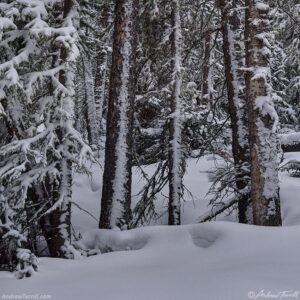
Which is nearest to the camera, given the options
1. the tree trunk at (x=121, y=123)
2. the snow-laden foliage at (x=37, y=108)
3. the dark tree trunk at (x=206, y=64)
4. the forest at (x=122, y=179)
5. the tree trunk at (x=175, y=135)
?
the forest at (x=122, y=179)

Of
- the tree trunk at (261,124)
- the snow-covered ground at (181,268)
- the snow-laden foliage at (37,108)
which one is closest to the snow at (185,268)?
the snow-covered ground at (181,268)

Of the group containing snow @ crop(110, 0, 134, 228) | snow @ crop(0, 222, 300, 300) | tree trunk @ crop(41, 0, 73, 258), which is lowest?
snow @ crop(0, 222, 300, 300)

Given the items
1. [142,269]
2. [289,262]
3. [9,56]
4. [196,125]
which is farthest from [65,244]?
[196,125]

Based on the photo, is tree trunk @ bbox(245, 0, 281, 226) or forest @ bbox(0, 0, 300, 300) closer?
forest @ bbox(0, 0, 300, 300)

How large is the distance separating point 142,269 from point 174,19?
22.2 feet

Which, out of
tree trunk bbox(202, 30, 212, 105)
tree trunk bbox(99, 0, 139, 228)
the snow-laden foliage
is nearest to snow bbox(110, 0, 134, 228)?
tree trunk bbox(99, 0, 139, 228)

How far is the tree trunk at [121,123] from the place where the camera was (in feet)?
25.5

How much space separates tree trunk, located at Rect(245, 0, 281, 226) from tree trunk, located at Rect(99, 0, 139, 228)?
2336 millimetres

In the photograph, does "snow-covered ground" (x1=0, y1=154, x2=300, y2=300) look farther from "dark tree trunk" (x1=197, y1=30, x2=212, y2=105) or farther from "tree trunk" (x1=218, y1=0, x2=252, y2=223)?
"dark tree trunk" (x1=197, y1=30, x2=212, y2=105)

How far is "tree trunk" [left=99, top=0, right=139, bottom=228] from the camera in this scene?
7.78 meters

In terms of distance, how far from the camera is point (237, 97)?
339 inches

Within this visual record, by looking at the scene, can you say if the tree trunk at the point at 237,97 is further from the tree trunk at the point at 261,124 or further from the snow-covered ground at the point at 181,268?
the snow-covered ground at the point at 181,268

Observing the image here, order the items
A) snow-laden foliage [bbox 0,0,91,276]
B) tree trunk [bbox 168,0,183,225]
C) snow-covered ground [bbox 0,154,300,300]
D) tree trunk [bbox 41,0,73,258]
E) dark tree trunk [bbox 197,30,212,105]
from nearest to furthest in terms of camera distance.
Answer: snow-covered ground [bbox 0,154,300,300]
snow-laden foliage [bbox 0,0,91,276]
tree trunk [bbox 41,0,73,258]
dark tree trunk [bbox 197,30,212,105]
tree trunk [bbox 168,0,183,225]

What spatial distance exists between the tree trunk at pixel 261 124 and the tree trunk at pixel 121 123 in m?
2.34
